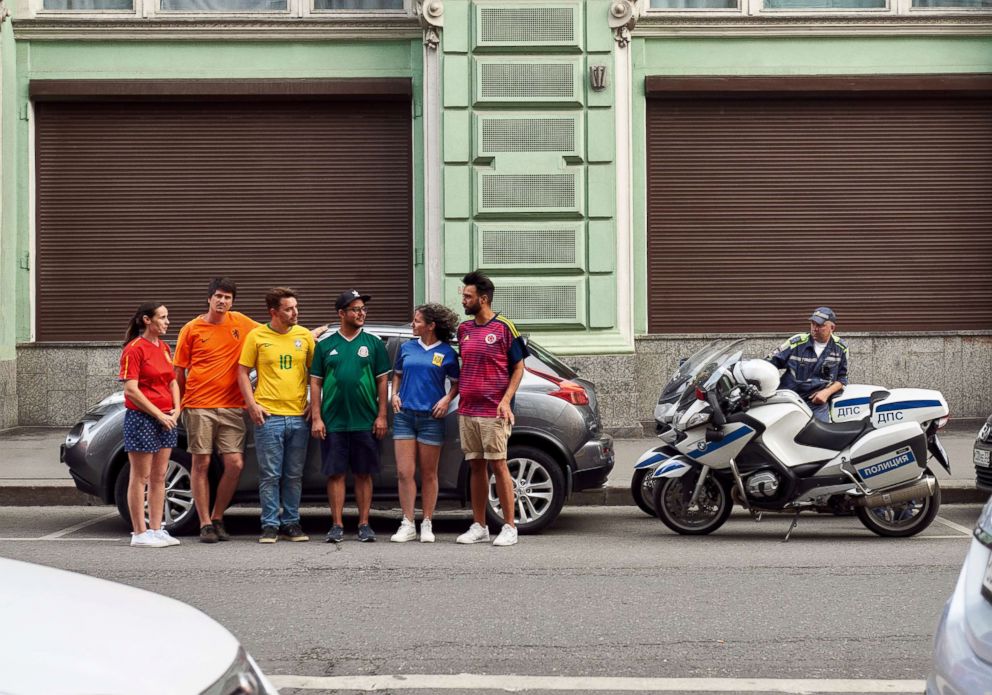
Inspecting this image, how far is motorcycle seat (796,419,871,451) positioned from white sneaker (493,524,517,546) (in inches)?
84.8

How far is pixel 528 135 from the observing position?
52.1 ft

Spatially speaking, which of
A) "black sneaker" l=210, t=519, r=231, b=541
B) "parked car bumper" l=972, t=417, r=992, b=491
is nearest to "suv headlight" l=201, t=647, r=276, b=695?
"black sneaker" l=210, t=519, r=231, b=541

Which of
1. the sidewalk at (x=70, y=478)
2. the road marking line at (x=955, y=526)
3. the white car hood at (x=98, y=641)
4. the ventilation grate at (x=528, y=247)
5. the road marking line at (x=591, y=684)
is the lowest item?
the road marking line at (x=955, y=526)

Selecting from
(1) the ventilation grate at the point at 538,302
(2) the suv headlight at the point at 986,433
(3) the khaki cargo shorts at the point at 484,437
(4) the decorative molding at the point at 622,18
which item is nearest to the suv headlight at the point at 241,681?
(3) the khaki cargo shorts at the point at 484,437

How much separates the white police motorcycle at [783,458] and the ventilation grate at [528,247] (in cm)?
638

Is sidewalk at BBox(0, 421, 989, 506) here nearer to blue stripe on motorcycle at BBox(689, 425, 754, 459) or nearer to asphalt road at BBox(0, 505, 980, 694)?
asphalt road at BBox(0, 505, 980, 694)

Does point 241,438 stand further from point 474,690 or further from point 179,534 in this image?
point 474,690

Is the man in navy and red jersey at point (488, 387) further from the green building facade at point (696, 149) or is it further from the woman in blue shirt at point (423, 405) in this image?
the green building facade at point (696, 149)

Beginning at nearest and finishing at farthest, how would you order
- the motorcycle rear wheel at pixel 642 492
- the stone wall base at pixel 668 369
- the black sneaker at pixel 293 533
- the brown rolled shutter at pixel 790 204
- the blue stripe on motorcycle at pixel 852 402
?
the black sneaker at pixel 293 533, the blue stripe on motorcycle at pixel 852 402, the motorcycle rear wheel at pixel 642 492, the stone wall base at pixel 668 369, the brown rolled shutter at pixel 790 204

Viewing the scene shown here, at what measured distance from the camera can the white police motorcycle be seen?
9.30 m

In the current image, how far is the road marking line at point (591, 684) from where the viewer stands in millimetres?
5281

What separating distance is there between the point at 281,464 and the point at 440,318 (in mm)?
1567

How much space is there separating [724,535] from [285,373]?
136 inches

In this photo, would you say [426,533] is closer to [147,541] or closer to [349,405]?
[349,405]
